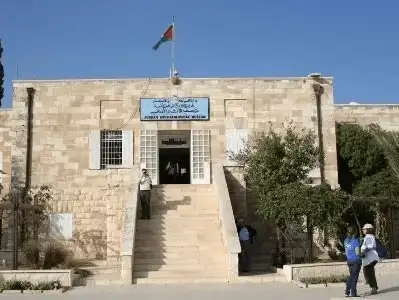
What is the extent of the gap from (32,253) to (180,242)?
4.15m

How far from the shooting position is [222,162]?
21.2 m

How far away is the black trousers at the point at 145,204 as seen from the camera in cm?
1734

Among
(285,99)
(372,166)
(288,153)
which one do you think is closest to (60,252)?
(288,153)

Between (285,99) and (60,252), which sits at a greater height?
(285,99)

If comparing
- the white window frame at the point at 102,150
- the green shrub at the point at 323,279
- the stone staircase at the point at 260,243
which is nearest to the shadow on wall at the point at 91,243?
the white window frame at the point at 102,150

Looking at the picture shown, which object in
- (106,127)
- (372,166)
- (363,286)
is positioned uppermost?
(106,127)

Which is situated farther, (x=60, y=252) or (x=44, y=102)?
(x=44, y=102)

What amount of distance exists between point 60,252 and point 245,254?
537 cm

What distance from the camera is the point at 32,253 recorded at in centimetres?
1587

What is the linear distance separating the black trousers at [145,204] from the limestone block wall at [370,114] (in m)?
10.0

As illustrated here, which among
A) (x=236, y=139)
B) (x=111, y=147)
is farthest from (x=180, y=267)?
(x=111, y=147)

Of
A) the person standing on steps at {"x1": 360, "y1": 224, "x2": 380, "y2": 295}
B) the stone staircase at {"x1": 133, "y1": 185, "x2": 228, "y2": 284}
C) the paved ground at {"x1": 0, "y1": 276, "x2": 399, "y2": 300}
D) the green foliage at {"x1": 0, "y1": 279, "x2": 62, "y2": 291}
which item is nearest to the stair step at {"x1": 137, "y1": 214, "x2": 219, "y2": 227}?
the stone staircase at {"x1": 133, "y1": 185, "x2": 228, "y2": 284}

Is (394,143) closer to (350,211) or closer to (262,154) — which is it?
(350,211)

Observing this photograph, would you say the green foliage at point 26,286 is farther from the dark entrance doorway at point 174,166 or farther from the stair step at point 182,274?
the dark entrance doorway at point 174,166
